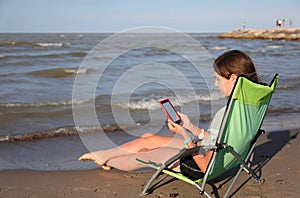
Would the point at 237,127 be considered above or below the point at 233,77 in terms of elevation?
below

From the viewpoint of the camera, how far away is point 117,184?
12.7 feet

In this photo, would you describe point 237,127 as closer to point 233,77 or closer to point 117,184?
point 233,77

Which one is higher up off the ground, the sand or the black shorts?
the black shorts

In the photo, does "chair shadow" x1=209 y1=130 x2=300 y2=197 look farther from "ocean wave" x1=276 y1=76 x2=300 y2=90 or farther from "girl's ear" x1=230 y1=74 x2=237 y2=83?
"ocean wave" x1=276 y1=76 x2=300 y2=90

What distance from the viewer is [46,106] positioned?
25.8 feet

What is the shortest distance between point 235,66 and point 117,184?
5.59 ft

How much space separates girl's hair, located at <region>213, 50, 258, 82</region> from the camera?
10.4 feet

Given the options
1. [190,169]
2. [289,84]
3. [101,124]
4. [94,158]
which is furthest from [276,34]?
[190,169]

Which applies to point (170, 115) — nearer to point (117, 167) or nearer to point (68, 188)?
point (117, 167)

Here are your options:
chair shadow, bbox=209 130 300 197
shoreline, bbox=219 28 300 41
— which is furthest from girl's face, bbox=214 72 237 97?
shoreline, bbox=219 28 300 41

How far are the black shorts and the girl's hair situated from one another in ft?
2.82

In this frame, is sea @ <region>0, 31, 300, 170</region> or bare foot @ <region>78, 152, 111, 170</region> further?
sea @ <region>0, 31, 300, 170</region>

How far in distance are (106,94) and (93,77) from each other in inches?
114

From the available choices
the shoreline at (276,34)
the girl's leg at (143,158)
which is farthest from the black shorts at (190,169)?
the shoreline at (276,34)
